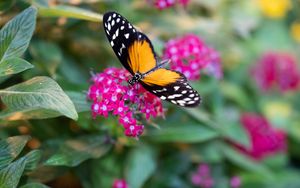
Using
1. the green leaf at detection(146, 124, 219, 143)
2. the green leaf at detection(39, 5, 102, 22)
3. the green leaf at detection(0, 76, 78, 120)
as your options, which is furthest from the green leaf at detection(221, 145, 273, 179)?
the green leaf at detection(0, 76, 78, 120)

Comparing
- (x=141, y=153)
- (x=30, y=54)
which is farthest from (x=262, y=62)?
(x=30, y=54)

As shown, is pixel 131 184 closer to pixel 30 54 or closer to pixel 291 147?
pixel 30 54

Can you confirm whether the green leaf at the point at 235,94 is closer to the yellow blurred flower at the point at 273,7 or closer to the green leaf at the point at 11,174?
the yellow blurred flower at the point at 273,7

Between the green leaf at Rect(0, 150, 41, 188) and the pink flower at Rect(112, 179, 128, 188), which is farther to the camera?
the pink flower at Rect(112, 179, 128, 188)

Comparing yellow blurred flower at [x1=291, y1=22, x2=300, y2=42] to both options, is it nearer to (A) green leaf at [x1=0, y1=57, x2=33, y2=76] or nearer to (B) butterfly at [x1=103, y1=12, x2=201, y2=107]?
(B) butterfly at [x1=103, y1=12, x2=201, y2=107]

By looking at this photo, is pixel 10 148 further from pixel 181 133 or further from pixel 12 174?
pixel 181 133

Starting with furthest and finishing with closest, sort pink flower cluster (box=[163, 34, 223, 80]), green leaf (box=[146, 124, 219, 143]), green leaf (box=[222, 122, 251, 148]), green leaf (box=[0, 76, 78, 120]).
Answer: green leaf (box=[222, 122, 251, 148]), green leaf (box=[146, 124, 219, 143]), pink flower cluster (box=[163, 34, 223, 80]), green leaf (box=[0, 76, 78, 120])

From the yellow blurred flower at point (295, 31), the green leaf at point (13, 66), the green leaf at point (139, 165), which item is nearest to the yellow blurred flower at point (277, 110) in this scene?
the yellow blurred flower at point (295, 31)
